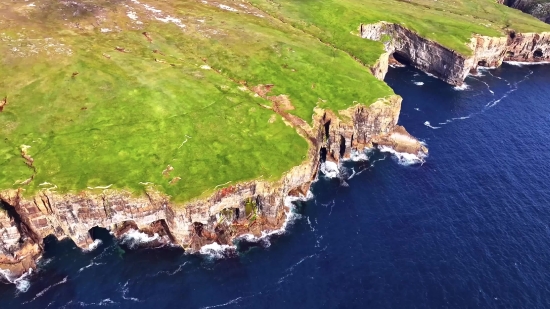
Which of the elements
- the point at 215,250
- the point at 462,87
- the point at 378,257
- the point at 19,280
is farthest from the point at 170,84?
the point at 462,87

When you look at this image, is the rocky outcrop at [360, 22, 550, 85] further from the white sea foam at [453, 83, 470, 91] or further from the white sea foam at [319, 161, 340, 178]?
the white sea foam at [319, 161, 340, 178]

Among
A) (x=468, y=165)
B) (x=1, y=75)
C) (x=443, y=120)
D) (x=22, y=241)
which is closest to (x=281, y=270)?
(x=22, y=241)

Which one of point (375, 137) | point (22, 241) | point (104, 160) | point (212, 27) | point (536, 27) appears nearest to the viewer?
point (22, 241)

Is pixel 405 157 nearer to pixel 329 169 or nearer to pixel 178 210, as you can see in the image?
pixel 329 169

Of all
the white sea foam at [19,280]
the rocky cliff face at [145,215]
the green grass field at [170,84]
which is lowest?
the white sea foam at [19,280]

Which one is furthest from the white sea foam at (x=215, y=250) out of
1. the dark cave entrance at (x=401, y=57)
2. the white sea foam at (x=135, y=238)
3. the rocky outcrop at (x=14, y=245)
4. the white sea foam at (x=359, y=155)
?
the dark cave entrance at (x=401, y=57)

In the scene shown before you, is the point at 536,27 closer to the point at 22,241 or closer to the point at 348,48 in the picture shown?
the point at 348,48

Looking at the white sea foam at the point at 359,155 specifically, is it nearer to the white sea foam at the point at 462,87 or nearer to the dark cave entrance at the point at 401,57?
the white sea foam at the point at 462,87
